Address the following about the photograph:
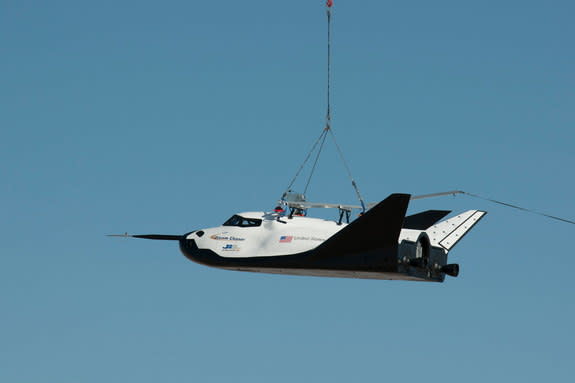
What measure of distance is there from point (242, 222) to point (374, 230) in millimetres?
7580

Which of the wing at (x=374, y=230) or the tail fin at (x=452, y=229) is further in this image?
the tail fin at (x=452, y=229)

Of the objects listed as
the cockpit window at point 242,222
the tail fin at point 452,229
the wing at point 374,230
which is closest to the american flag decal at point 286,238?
the cockpit window at point 242,222

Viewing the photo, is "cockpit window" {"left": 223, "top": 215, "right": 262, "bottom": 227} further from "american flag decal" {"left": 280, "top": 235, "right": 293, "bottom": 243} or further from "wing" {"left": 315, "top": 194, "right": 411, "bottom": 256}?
"wing" {"left": 315, "top": 194, "right": 411, "bottom": 256}

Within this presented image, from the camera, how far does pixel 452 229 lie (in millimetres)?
55406

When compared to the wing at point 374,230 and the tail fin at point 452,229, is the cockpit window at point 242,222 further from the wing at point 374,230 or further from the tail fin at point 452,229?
the tail fin at point 452,229

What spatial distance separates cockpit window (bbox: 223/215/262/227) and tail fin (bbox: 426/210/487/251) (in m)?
8.11

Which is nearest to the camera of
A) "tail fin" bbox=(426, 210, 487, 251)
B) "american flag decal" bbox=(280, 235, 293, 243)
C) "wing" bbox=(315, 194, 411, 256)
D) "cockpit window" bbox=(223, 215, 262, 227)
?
"wing" bbox=(315, 194, 411, 256)

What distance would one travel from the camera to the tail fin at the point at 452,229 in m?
54.3

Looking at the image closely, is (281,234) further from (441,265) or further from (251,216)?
(441,265)

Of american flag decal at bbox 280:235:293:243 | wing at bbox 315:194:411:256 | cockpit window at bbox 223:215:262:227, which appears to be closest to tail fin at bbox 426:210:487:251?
wing at bbox 315:194:411:256

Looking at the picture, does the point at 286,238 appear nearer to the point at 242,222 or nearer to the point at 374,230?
the point at 242,222

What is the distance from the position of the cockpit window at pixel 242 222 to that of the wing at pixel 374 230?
15.6ft

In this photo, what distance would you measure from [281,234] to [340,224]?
263cm

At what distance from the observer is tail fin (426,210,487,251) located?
54.3 m
